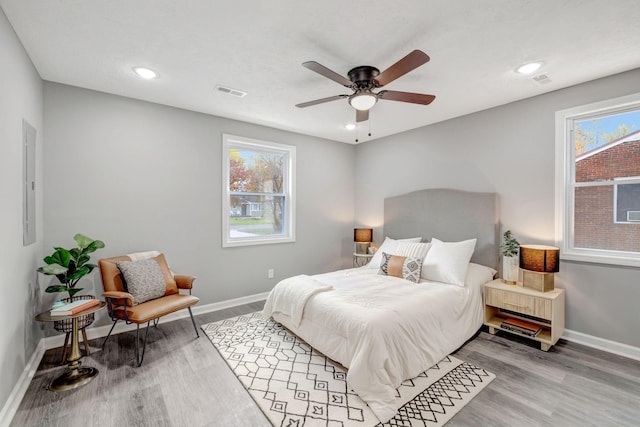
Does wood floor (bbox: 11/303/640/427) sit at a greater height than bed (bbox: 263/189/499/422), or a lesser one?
lesser

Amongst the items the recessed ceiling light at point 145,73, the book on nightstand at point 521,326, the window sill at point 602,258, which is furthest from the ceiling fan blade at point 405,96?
the book on nightstand at point 521,326

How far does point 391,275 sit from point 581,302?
1.88m

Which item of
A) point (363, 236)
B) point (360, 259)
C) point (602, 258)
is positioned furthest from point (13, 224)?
point (602, 258)

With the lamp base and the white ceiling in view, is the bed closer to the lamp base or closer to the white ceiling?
the lamp base

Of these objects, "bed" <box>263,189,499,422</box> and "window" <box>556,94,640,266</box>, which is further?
"window" <box>556,94,640,266</box>

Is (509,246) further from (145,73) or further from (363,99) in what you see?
(145,73)

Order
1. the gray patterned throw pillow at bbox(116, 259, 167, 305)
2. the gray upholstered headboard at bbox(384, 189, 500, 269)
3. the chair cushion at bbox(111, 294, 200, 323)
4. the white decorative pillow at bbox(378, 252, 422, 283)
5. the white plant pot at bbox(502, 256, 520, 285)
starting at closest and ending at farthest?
the chair cushion at bbox(111, 294, 200, 323) < the gray patterned throw pillow at bbox(116, 259, 167, 305) < the white plant pot at bbox(502, 256, 520, 285) < the white decorative pillow at bbox(378, 252, 422, 283) < the gray upholstered headboard at bbox(384, 189, 500, 269)

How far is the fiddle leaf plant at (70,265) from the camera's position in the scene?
2.39 m

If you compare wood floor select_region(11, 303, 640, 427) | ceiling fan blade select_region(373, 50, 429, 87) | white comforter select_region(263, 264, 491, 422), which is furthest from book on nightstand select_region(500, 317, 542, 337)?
ceiling fan blade select_region(373, 50, 429, 87)

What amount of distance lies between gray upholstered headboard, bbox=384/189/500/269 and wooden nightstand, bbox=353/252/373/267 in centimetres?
52

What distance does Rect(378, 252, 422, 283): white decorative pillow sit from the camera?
320 centimetres

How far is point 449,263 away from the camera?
10.4ft

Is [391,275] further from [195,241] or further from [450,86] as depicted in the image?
[195,241]

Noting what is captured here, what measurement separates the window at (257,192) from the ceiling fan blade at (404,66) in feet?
7.81
